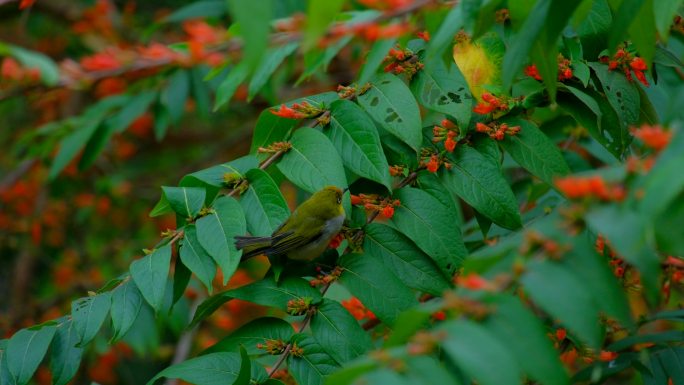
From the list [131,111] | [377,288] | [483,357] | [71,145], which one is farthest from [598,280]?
[131,111]

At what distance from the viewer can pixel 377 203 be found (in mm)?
2742

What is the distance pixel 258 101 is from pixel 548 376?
599 centimetres

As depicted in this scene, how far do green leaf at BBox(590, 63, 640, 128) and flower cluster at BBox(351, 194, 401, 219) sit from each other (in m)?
0.79

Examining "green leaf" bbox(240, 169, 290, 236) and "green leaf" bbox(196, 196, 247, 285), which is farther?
"green leaf" bbox(240, 169, 290, 236)

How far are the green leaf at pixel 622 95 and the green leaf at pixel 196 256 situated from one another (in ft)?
4.45

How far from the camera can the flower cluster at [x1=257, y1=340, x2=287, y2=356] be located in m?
2.49

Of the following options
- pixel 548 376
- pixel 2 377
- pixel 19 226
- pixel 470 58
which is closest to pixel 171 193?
pixel 2 377

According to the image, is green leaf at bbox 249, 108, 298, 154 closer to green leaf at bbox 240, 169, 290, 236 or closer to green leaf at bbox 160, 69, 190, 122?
green leaf at bbox 240, 169, 290, 236

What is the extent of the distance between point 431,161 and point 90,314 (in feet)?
3.91

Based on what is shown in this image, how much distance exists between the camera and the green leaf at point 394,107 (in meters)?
2.59

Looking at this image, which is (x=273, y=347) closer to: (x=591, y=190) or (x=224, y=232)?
(x=224, y=232)

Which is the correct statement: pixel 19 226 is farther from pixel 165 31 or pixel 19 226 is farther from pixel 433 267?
pixel 433 267

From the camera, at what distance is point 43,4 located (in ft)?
21.8

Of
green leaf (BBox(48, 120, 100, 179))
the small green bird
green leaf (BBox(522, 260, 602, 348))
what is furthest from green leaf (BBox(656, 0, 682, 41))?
green leaf (BBox(48, 120, 100, 179))
